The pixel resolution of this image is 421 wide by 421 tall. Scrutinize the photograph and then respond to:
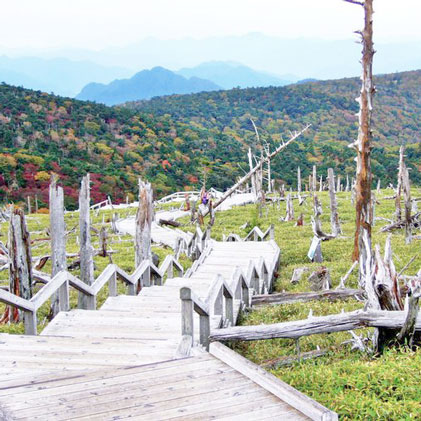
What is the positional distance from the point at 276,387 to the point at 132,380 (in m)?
1.21

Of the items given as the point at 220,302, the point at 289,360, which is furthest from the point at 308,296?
the point at 289,360

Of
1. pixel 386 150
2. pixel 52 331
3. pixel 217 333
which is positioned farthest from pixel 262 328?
pixel 386 150

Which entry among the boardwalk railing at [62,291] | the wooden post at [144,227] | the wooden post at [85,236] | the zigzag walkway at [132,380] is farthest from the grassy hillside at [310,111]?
the zigzag walkway at [132,380]

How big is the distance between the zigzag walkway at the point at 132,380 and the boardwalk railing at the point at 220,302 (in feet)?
0.31

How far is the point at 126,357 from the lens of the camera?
5.35 meters

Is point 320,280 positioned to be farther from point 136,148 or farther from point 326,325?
point 136,148

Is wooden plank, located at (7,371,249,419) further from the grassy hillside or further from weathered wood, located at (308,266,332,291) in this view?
the grassy hillside

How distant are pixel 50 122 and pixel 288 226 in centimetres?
4957

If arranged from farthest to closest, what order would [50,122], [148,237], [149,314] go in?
[50,122], [148,237], [149,314]

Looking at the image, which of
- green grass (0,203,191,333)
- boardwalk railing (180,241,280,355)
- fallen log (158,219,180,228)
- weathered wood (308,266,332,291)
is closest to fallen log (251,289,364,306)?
boardwalk railing (180,241,280,355)

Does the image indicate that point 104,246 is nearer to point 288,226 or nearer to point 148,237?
point 148,237

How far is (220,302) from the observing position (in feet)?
25.6

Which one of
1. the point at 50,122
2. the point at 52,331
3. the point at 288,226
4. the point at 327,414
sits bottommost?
the point at 288,226

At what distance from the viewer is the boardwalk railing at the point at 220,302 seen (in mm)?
5605
